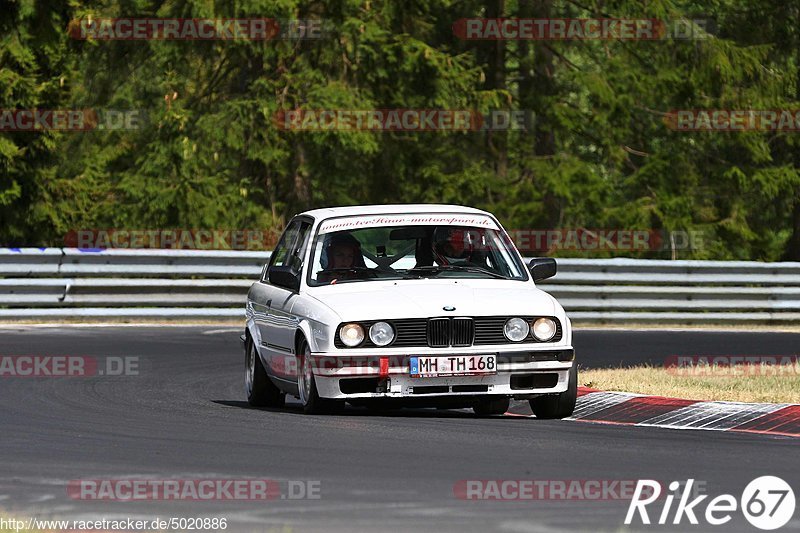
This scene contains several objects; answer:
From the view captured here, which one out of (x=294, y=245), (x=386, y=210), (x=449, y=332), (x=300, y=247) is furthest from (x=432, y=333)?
(x=294, y=245)

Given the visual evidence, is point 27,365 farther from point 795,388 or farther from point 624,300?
point 624,300

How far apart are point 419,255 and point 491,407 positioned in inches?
50.8

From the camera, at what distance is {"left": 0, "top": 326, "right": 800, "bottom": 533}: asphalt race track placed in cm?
791

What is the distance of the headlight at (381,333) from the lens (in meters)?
12.0

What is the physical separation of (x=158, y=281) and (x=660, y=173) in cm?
1534

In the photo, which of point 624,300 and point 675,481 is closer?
point 675,481

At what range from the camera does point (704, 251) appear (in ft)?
120

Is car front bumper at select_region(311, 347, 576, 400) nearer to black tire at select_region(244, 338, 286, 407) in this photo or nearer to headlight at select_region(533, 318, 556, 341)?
headlight at select_region(533, 318, 556, 341)

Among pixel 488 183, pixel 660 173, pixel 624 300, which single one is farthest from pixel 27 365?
pixel 660 173

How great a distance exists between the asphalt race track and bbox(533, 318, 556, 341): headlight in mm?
605

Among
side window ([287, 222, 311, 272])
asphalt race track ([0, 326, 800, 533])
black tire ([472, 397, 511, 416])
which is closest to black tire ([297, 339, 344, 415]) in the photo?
asphalt race track ([0, 326, 800, 533])

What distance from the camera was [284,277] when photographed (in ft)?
42.7

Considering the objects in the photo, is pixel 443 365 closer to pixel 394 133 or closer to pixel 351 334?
pixel 351 334

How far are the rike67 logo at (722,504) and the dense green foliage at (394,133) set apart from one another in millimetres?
23745
